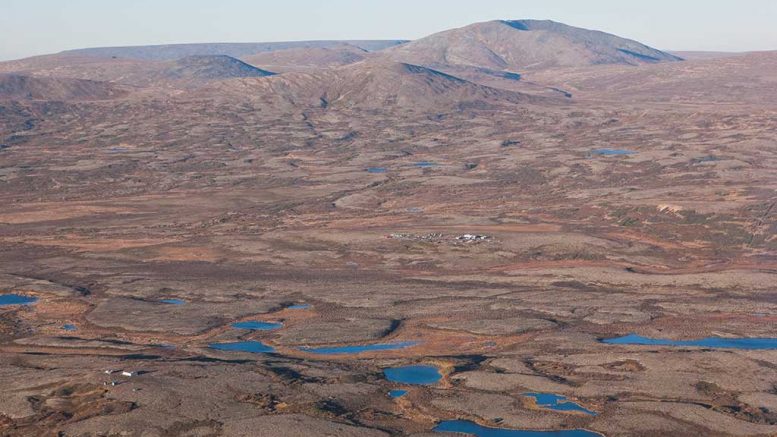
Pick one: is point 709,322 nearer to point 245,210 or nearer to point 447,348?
point 447,348

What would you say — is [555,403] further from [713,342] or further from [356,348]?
[713,342]

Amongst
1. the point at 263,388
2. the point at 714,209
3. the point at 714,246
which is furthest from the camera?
the point at 714,209

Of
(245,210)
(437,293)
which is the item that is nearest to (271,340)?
(437,293)

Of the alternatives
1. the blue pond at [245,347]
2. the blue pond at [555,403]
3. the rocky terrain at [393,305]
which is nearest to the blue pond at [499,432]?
the rocky terrain at [393,305]

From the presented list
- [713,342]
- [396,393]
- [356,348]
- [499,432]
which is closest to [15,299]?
[356,348]

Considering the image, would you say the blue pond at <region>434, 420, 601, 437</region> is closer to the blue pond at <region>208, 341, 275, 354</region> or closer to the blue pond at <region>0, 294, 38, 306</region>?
the blue pond at <region>208, 341, 275, 354</region>

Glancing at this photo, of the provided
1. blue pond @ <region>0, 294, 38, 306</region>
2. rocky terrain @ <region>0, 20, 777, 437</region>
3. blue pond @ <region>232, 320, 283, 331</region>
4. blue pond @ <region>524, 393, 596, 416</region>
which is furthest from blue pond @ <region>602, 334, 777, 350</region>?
blue pond @ <region>0, 294, 38, 306</region>
